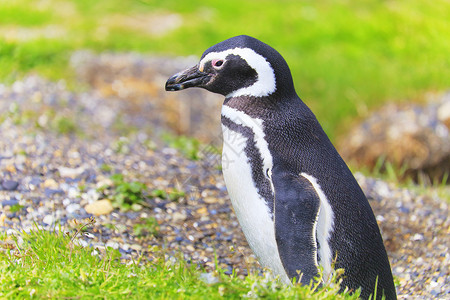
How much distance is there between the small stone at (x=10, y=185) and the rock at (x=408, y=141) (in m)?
3.84

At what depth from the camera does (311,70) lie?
754 cm

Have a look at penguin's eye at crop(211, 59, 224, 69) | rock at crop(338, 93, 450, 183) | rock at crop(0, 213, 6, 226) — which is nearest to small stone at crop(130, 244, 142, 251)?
rock at crop(0, 213, 6, 226)

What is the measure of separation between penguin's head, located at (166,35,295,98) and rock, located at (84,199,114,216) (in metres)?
1.14

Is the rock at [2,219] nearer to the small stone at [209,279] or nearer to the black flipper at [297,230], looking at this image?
the small stone at [209,279]

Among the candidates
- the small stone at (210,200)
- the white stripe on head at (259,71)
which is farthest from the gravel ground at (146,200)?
the white stripe on head at (259,71)

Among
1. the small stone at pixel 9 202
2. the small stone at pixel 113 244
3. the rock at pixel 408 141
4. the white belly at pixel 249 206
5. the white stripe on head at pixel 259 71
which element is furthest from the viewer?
the rock at pixel 408 141

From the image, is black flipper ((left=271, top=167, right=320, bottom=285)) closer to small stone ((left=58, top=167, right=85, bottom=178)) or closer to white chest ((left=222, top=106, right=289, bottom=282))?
white chest ((left=222, top=106, right=289, bottom=282))

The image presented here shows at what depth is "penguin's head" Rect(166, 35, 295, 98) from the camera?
2736 millimetres

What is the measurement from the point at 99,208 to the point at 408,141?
3.97 metres

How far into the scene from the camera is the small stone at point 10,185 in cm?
372

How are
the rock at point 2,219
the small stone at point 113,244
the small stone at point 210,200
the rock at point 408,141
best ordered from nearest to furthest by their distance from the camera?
the small stone at point 113,244 → the rock at point 2,219 → the small stone at point 210,200 → the rock at point 408,141

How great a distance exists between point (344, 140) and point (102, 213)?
12.3ft

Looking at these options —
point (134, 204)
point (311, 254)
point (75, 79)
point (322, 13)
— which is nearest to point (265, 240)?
point (311, 254)

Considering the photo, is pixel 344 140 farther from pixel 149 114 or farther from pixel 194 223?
pixel 194 223
